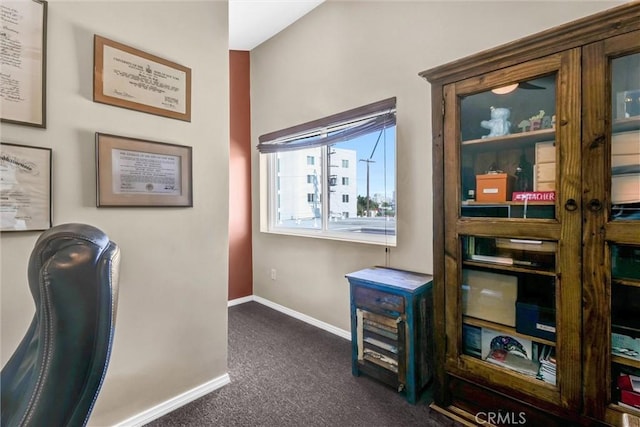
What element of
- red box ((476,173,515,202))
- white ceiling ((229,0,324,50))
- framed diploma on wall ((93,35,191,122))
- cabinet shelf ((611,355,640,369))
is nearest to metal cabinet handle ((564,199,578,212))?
red box ((476,173,515,202))

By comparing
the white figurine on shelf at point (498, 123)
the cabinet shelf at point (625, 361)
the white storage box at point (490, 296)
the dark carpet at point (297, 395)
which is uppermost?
the white figurine on shelf at point (498, 123)

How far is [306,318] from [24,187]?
2.42 m

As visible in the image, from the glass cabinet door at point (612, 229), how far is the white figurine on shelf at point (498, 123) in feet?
1.11

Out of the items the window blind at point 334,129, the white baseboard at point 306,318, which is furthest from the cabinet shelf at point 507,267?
the white baseboard at point 306,318

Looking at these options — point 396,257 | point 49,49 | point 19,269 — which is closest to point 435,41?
point 396,257

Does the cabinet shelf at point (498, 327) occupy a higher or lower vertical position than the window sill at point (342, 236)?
lower

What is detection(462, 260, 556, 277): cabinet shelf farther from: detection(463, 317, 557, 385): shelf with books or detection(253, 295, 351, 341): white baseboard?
detection(253, 295, 351, 341): white baseboard

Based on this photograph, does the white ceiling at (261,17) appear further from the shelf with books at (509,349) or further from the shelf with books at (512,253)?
the shelf with books at (509,349)

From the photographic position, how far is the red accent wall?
11.6 ft

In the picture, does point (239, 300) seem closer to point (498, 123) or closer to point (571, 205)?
point (498, 123)

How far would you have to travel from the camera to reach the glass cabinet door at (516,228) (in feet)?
4.26

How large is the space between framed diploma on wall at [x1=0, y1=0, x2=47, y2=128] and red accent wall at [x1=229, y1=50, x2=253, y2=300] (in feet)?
7.22

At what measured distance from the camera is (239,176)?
11.8ft

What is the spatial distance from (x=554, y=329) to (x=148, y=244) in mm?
2073
